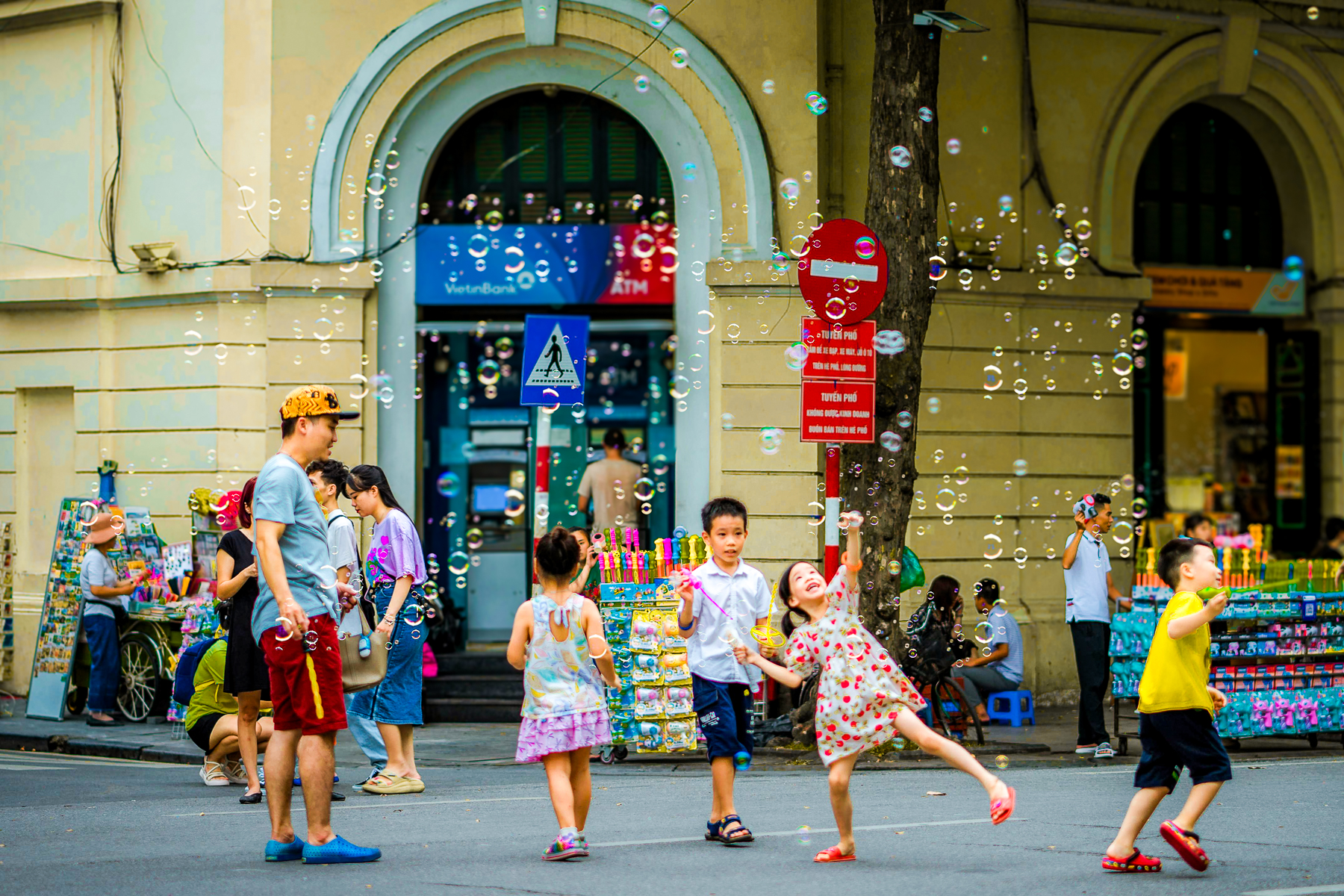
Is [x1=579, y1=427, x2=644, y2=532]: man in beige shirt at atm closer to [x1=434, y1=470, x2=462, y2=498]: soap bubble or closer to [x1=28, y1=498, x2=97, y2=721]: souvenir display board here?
[x1=434, y1=470, x2=462, y2=498]: soap bubble

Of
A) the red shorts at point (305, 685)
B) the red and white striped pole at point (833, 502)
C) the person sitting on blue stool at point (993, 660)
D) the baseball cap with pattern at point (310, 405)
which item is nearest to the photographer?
the red shorts at point (305, 685)

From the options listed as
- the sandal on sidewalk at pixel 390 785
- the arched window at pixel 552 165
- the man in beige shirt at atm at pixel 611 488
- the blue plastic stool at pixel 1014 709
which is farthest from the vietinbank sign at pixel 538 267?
the sandal on sidewalk at pixel 390 785

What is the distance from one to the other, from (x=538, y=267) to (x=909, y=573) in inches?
186

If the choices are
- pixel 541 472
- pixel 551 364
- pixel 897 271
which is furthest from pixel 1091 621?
pixel 551 364

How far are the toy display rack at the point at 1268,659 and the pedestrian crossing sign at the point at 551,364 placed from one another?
4332 millimetres

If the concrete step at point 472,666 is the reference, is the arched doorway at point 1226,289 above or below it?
above

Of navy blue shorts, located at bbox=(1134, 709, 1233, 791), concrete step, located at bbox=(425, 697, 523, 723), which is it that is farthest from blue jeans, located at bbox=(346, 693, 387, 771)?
navy blue shorts, located at bbox=(1134, 709, 1233, 791)

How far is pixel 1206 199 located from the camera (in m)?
17.0

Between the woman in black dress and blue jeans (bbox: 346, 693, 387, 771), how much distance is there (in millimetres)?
632

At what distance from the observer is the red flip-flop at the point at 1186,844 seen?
6262mm

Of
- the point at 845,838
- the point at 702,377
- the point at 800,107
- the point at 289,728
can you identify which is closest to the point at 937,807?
the point at 845,838

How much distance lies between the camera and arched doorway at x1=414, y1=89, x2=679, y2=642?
14609mm

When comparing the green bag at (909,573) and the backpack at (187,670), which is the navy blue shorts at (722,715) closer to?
the green bag at (909,573)

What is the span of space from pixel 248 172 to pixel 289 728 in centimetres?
873
